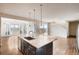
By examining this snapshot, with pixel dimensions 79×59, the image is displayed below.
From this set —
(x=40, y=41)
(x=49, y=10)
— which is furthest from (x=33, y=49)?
(x=49, y=10)

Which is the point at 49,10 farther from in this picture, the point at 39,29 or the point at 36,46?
the point at 36,46

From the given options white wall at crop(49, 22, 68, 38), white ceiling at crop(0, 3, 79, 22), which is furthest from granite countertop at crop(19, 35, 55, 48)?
white ceiling at crop(0, 3, 79, 22)

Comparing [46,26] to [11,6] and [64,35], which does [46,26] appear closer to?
Result: [64,35]

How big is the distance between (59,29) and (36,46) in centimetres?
46

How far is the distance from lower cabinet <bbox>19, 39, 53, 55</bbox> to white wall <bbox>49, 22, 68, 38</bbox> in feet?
0.60

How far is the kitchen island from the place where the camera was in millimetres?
2242

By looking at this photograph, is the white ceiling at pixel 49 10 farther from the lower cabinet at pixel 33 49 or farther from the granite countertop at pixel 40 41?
the lower cabinet at pixel 33 49

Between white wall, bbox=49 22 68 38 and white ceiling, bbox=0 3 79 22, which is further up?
white ceiling, bbox=0 3 79 22

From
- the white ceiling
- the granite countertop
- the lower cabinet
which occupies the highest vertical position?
the white ceiling

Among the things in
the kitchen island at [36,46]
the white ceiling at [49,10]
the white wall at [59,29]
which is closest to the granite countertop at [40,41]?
the kitchen island at [36,46]

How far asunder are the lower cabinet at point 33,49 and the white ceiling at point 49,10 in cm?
45

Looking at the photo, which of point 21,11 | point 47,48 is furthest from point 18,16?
point 47,48

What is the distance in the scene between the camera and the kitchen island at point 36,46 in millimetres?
2242

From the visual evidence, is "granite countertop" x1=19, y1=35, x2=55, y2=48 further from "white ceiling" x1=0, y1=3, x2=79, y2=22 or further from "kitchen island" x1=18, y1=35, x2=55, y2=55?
"white ceiling" x1=0, y1=3, x2=79, y2=22
